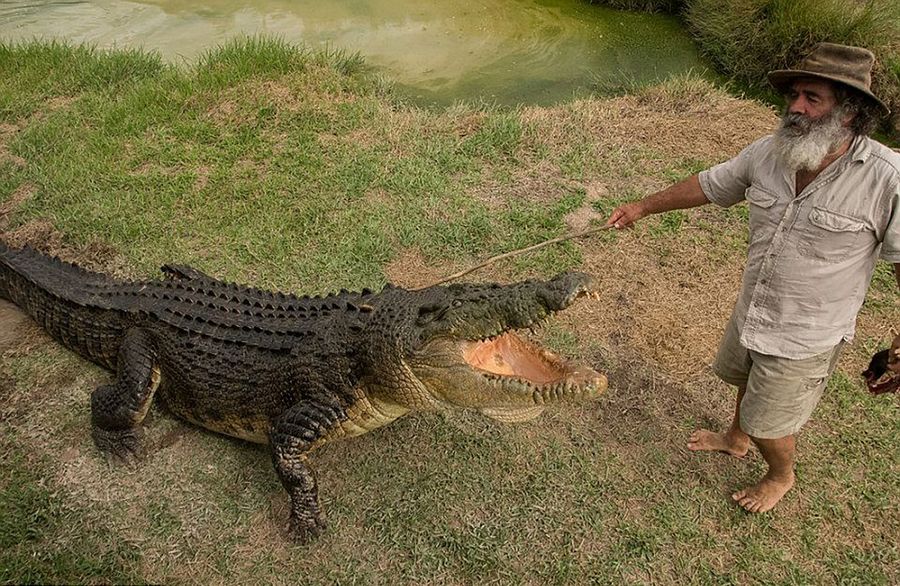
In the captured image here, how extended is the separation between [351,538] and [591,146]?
3837mm

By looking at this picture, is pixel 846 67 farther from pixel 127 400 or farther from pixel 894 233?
pixel 127 400

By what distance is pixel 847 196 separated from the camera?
7.51 feet

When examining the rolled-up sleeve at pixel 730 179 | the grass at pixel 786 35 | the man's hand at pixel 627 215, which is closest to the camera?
the rolled-up sleeve at pixel 730 179

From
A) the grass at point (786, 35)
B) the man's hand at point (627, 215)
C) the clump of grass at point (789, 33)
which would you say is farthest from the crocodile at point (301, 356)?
the clump of grass at point (789, 33)

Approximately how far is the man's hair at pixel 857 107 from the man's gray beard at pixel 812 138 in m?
0.03

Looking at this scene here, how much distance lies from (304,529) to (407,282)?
1.81 meters

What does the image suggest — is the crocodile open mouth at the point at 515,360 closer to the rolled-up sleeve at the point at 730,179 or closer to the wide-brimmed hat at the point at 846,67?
the rolled-up sleeve at the point at 730,179

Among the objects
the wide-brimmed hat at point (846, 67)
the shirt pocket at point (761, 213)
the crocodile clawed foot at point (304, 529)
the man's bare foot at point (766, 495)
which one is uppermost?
the wide-brimmed hat at point (846, 67)

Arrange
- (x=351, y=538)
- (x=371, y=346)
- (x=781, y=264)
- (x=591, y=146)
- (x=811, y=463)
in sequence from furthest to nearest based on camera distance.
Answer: (x=591, y=146) → (x=811, y=463) → (x=351, y=538) → (x=371, y=346) → (x=781, y=264)

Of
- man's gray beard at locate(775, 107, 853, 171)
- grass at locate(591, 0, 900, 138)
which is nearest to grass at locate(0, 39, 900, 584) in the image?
grass at locate(591, 0, 900, 138)

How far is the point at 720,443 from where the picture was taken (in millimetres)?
3223

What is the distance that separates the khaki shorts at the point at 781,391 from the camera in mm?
2545

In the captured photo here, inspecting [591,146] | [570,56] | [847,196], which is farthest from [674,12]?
[847,196]

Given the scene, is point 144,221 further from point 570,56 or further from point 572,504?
point 570,56
